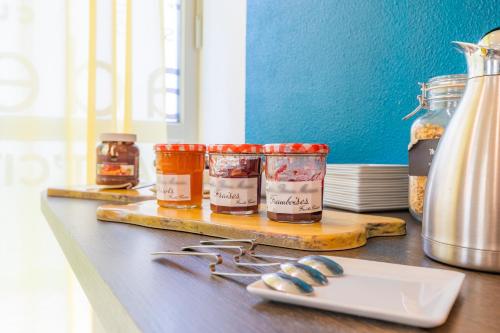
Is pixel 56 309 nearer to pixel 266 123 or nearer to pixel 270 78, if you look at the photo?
pixel 266 123

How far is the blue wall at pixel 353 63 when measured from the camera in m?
0.87

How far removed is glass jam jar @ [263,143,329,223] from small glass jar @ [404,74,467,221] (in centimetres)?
21

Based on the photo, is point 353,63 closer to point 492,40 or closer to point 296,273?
point 492,40

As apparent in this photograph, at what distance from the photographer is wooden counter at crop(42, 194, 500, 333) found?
0.29 meters

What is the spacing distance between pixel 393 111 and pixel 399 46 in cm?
14

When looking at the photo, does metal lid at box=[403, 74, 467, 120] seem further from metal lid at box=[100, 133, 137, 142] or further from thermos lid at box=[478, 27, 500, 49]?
metal lid at box=[100, 133, 137, 142]

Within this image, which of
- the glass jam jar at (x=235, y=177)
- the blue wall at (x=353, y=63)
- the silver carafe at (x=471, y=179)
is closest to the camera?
the silver carafe at (x=471, y=179)

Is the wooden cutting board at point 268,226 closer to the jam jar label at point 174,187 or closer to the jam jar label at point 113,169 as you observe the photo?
the jam jar label at point 174,187

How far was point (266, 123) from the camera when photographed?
1.56 metres

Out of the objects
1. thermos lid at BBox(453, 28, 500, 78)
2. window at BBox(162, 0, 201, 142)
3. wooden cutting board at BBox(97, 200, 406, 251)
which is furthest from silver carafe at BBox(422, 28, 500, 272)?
window at BBox(162, 0, 201, 142)

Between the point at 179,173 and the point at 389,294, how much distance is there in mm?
457

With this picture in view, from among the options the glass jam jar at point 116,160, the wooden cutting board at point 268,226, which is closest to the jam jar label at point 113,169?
the glass jam jar at point 116,160

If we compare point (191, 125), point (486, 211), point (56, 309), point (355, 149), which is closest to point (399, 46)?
point (355, 149)

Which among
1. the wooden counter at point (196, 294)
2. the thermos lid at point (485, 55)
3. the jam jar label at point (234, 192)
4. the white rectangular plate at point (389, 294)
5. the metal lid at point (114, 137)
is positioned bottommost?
the wooden counter at point (196, 294)
